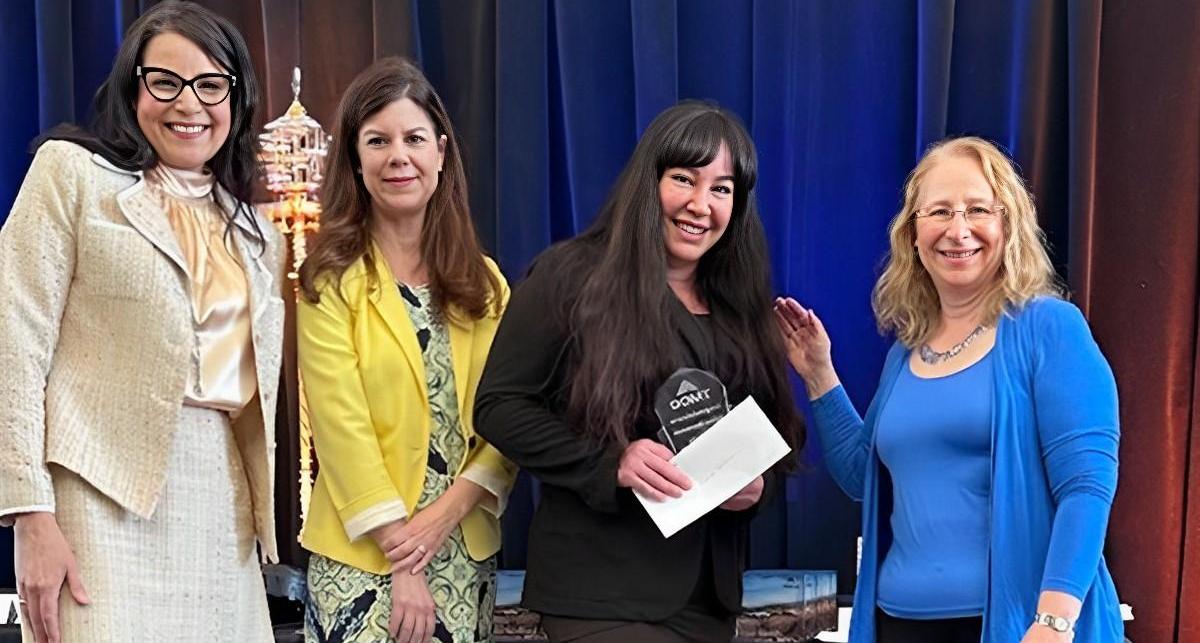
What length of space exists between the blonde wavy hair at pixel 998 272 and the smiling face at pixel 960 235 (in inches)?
0.6

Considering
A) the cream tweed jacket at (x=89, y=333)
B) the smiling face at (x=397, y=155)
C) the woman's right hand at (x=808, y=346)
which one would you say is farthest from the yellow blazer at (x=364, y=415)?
the woman's right hand at (x=808, y=346)

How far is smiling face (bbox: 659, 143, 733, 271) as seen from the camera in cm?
167

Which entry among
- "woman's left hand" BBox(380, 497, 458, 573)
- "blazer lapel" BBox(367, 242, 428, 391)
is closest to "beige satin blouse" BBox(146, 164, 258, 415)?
"blazer lapel" BBox(367, 242, 428, 391)

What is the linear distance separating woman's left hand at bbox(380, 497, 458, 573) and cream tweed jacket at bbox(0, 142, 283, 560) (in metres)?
0.36

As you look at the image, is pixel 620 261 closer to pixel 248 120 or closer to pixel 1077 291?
pixel 248 120

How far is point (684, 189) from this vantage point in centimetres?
167

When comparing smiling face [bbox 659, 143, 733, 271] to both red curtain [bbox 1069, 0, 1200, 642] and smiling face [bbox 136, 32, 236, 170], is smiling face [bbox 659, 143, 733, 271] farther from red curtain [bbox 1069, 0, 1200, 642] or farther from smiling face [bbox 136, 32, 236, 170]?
red curtain [bbox 1069, 0, 1200, 642]

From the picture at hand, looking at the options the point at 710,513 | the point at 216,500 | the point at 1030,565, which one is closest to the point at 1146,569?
the point at 1030,565

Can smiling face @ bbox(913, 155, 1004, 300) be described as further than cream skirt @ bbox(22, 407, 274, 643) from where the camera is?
Yes

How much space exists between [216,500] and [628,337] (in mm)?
637

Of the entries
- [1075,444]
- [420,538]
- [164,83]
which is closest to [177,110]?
[164,83]

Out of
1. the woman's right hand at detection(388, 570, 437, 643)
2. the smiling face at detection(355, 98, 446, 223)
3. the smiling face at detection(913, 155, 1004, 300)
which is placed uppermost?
the smiling face at detection(355, 98, 446, 223)

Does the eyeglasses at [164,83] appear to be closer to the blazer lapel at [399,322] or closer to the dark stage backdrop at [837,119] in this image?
the blazer lapel at [399,322]

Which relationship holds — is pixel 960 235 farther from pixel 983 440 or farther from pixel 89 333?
pixel 89 333
